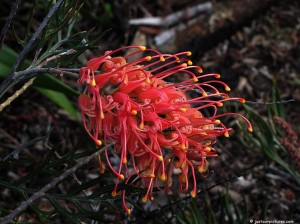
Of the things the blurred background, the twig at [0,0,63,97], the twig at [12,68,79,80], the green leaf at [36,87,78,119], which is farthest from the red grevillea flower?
the green leaf at [36,87,78,119]

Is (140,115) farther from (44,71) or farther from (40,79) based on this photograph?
(40,79)

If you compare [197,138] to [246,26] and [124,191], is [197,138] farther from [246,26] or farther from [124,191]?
[246,26]

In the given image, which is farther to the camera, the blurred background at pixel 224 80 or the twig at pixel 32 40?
the blurred background at pixel 224 80

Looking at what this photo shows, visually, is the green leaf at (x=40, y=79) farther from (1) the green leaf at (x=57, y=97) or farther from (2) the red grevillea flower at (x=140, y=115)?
(2) the red grevillea flower at (x=140, y=115)

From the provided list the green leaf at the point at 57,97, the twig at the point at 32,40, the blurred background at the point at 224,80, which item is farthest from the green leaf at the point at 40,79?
the twig at the point at 32,40

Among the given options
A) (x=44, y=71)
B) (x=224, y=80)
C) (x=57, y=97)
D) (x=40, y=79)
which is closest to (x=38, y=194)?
(x=44, y=71)

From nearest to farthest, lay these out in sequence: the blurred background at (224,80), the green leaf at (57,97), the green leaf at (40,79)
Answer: the green leaf at (40,79) → the blurred background at (224,80) → the green leaf at (57,97)

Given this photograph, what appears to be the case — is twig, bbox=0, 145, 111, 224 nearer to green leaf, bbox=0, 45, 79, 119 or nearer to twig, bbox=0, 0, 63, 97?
twig, bbox=0, 0, 63, 97

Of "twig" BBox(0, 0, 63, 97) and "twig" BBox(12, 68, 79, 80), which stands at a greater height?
"twig" BBox(0, 0, 63, 97)
